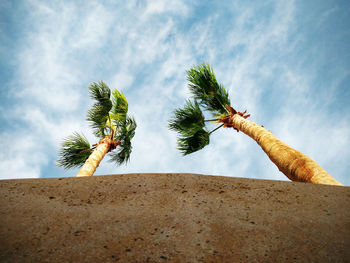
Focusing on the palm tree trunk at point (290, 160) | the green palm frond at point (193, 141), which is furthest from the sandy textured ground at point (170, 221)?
the green palm frond at point (193, 141)

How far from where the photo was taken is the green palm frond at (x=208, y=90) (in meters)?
7.17

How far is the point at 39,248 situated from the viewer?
103 cm

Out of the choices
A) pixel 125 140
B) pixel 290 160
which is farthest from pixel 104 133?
pixel 290 160

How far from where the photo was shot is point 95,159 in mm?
6258

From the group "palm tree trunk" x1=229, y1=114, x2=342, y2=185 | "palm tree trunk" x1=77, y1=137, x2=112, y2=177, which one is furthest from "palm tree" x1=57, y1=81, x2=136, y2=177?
"palm tree trunk" x1=229, y1=114, x2=342, y2=185

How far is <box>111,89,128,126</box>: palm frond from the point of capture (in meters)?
8.36

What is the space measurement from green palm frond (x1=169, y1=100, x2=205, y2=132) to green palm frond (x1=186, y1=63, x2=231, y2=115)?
433 mm

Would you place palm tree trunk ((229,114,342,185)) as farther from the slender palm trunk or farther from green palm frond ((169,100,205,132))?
the slender palm trunk

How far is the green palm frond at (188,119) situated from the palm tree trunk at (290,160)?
7.23ft

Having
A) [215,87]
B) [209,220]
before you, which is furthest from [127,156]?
[209,220]

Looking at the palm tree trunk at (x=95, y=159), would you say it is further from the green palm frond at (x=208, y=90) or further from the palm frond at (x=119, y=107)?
the green palm frond at (x=208, y=90)

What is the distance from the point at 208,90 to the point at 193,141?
189cm

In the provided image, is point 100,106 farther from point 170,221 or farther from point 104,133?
point 170,221

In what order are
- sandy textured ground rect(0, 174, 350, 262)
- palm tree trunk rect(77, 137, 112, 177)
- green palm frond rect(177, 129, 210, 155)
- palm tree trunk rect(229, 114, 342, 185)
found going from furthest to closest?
green palm frond rect(177, 129, 210, 155), palm tree trunk rect(77, 137, 112, 177), palm tree trunk rect(229, 114, 342, 185), sandy textured ground rect(0, 174, 350, 262)
